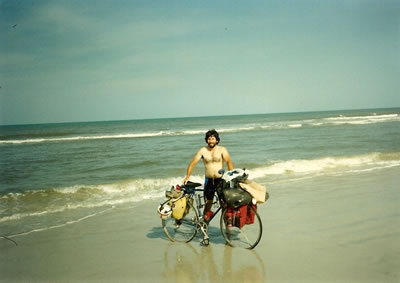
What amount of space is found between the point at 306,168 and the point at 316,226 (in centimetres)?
744

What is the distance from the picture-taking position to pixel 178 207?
520cm

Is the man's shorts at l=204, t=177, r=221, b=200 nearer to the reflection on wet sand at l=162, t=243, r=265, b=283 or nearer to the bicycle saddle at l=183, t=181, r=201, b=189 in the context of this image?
the bicycle saddle at l=183, t=181, r=201, b=189

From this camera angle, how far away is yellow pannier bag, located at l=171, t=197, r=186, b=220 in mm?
5199

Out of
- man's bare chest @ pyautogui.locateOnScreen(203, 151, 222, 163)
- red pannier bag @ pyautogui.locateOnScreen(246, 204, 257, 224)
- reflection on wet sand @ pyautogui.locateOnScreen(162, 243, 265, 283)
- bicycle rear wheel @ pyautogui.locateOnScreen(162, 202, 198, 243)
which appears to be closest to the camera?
reflection on wet sand @ pyautogui.locateOnScreen(162, 243, 265, 283)

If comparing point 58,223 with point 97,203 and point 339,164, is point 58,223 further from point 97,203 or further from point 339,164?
point 339,164

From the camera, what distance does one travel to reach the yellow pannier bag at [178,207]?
17.1ft

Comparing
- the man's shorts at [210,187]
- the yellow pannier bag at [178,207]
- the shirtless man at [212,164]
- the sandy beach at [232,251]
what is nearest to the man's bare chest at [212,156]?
the shirtless man at [212,164]

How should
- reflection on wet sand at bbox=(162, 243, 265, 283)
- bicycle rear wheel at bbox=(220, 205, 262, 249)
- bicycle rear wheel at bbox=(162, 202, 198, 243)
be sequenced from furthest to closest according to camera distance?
1. bicycle rear wheel at bbox=(162, 202, 198, 243)
2. bicycle rear wheel at bbox=(220, 205, 262, 249)
3. reflection on wet sand at bbox=(162, 243, 265, 283)

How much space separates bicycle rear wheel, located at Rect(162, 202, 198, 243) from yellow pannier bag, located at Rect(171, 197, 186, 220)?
16 centimetres

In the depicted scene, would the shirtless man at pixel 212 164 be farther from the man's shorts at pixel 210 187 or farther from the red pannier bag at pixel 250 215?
the red pannier bag at pixel 250 215

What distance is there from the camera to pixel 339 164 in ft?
44.2

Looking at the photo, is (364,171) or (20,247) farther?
(364,171)

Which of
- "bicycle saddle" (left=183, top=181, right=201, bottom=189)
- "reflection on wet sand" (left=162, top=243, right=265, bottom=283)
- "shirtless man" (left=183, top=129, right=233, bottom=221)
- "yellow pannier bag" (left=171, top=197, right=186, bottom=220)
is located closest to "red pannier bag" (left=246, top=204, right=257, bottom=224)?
"reflection on wet sand" (left=162, top=243, right=265, bottom=283)

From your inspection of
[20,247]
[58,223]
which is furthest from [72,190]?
[20,247]
